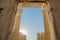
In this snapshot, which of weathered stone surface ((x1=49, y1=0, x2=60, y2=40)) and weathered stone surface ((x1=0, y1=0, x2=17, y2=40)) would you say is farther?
weathered stone surface ((x1=49, y1=0, x2=60, y2=40))

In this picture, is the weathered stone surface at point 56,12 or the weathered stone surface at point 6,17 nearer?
the weathered stone surface at point 6,17

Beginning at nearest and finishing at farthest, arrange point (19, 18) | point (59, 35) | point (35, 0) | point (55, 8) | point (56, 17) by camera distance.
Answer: point (59, 35)
point (56, 17)
point (55, 8)
point (35, 0)
point (19, 18)

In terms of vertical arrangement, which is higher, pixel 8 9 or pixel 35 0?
pixel 35 0

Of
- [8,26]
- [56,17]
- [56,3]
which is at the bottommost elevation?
[8,26]

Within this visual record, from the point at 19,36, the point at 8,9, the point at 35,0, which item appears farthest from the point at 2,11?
the point at 19,36

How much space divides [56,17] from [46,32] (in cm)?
235

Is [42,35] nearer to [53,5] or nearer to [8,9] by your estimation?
[53,5]

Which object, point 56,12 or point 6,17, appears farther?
point 56,12

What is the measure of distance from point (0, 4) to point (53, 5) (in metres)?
1.57

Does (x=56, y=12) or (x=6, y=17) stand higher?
(x=56, y=12)

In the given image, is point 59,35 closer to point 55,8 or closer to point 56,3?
point 55,8

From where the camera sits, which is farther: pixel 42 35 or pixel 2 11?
pixel 42 35

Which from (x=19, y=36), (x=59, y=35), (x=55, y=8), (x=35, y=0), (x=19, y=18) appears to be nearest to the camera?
(x=59, y=35)

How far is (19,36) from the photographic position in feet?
17.4
